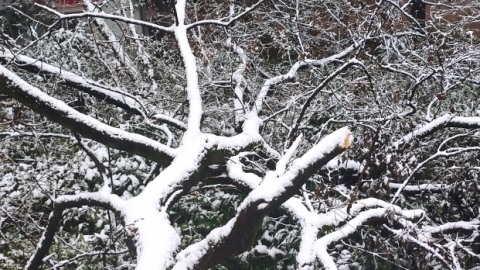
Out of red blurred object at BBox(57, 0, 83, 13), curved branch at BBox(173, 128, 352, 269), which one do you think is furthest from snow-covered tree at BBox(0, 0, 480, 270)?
red blurred object at BBox(57, 0, 83, 13)

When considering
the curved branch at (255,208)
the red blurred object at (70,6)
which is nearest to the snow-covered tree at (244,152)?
the curved branch at (255,208)

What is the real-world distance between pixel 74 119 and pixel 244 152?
1407mm

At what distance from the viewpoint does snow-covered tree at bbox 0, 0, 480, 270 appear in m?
2.80

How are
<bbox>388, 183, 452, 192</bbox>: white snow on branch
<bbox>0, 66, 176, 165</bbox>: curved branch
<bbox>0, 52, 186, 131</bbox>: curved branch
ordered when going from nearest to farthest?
<bbox>0, 66, 176, 165</bbox>: curved branch
<bbox>0, 52, 186, 131</bbox>: curved branch
<bbox>388, 183, 452, 192</bbox>: white snow on branch

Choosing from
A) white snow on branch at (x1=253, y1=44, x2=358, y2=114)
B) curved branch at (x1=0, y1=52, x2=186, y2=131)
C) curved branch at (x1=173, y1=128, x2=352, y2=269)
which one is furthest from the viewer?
white snow on branch at (x1=253, y1=44, x2=358, y2=114)

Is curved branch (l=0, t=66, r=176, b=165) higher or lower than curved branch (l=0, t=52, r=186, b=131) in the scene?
lower

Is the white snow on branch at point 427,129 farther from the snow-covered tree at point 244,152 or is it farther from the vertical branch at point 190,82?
the vertical branch at point 190,82

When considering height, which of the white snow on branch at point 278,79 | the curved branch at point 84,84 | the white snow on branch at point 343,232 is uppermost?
the curved branch at point 84,84

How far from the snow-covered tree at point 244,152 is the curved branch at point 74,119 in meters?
0.01

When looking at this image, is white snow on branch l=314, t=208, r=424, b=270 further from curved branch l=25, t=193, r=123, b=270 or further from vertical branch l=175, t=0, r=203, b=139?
curved branch l=25, t=193, r=123, b=270

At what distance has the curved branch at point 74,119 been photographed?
3.24m

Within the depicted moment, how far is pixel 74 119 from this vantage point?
10.7 ft

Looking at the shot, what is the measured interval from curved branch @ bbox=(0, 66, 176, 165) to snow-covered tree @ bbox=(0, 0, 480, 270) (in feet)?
0.04

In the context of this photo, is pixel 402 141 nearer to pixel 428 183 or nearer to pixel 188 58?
pixel 428 183
